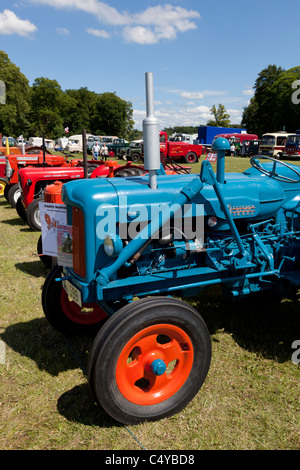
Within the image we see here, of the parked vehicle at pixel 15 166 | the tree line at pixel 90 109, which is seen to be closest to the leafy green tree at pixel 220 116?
the tree line at pixel 90 109

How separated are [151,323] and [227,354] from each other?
1.16 meters

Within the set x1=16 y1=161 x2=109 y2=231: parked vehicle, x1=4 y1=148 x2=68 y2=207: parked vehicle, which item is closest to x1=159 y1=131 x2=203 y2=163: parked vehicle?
x1=4 y1=148 x2=68 y2=207: parked vehicle

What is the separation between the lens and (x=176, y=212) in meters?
2.44

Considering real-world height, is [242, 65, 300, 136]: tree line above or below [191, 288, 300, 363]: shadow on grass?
above

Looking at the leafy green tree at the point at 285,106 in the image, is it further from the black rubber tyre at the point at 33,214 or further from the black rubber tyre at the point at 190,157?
the black rubber tyre at the point at 33,214

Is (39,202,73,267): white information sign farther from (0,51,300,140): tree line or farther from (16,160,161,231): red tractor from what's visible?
(0,51,300,140): tree line

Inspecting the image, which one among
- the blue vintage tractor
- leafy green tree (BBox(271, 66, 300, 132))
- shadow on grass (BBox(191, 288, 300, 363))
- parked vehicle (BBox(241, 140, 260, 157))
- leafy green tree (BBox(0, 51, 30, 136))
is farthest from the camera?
leafy green tree (BBox(271, 66, 300, 132))

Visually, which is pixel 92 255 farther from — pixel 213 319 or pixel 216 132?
pixel 216 132

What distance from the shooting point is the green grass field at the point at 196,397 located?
218 centimetres

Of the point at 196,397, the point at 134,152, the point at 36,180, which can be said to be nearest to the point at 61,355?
the point at 196,397

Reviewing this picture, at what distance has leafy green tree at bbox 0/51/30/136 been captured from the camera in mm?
41094

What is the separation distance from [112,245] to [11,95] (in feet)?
148

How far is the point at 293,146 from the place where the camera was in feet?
85.8
